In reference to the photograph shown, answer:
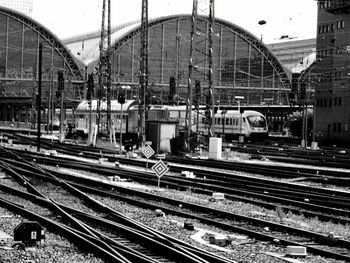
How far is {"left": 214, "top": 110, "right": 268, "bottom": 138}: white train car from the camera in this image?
3159 inches

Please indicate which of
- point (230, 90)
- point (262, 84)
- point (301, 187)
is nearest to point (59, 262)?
point (301, 187)

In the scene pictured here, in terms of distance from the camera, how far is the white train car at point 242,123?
263 ft

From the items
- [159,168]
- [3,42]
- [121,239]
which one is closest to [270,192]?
[159,168]

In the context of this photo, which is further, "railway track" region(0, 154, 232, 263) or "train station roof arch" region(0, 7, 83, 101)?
"train station roof arch" region(0, 7, 83, 101)

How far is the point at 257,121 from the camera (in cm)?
8175

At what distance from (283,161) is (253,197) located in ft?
71.9

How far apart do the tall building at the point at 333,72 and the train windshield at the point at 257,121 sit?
21.0 ft

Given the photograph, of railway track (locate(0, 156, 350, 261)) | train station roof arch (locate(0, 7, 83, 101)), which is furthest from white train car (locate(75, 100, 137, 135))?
train station roof arch (locate(0, 7, 83, 101))

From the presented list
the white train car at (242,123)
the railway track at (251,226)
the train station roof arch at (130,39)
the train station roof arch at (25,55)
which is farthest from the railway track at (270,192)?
the train station roof arch at (130,39)

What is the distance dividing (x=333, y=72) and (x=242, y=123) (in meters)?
11.7

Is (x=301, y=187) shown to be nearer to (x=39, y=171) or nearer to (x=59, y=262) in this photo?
(x=39, y=171)

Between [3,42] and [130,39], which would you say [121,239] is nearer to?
[3,42]

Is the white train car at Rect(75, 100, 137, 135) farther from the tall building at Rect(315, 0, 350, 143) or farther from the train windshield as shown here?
the tall building at Rect(315, 0, 350, 143)

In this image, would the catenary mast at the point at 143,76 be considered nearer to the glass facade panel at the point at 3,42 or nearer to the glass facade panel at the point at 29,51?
the glass facade panel at the point at 3,42
